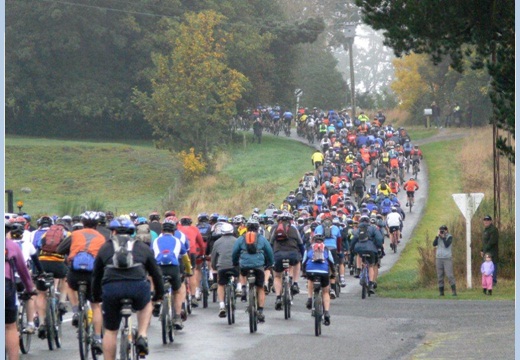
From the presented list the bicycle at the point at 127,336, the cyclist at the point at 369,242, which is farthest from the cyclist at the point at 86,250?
the cyclist at the point at 369,242

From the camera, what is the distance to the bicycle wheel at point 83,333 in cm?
1719

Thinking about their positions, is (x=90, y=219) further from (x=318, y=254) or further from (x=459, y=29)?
(x=459, y=29)

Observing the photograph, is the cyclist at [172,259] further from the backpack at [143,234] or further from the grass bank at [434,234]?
the grass bank at [434,234]

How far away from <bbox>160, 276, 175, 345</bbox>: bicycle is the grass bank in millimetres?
10982

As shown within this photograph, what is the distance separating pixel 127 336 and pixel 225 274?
825cm

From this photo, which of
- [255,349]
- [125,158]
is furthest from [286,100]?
[255,349]

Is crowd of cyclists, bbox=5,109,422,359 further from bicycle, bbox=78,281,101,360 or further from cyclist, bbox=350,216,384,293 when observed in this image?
bicycle, bbox=78,281,101,360

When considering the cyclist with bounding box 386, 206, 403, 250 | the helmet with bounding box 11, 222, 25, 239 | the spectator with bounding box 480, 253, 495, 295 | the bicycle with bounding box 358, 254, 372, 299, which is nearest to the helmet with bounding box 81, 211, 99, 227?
the helmet with bounding box 11, 222, 25, 239

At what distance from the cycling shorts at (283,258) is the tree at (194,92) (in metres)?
46.0

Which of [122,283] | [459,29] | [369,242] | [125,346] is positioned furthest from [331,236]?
[122,283]

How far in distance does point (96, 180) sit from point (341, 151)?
16.9m

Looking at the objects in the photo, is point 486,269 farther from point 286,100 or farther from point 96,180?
point 286,100

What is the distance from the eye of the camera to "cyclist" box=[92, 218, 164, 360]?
45.9ft

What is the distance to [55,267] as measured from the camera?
64.1 feet
